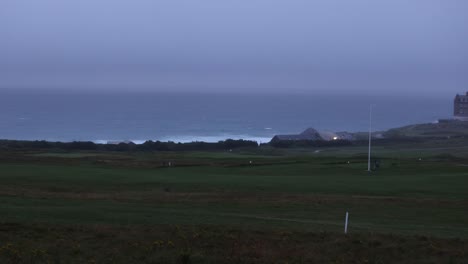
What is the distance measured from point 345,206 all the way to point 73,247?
13.5m

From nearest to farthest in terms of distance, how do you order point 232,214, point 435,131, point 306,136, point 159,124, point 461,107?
point 232,214, point 306,136, point 435,131, point 461,107, point 159,124

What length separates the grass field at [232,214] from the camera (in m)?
11.9

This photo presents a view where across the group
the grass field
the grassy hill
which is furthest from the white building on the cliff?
the grass field

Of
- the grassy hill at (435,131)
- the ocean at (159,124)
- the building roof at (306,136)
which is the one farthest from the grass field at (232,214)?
the ocean at (159,124)

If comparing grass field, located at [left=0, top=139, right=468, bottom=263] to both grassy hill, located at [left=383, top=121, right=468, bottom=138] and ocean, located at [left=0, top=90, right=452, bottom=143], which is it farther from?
ocean, located at [left=0, top=90, right=452, bottom=143]

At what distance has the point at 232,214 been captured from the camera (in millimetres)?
19703

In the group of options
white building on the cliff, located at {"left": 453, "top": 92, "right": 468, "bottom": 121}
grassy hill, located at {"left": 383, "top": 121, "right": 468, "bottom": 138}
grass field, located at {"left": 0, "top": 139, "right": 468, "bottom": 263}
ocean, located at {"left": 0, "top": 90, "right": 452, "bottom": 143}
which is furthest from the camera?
white building on the cliff, located at {"left": 453, "top": 92, "right": 468, "bottom": 121}

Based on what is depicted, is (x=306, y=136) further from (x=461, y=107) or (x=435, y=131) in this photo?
(x=461, y=107)

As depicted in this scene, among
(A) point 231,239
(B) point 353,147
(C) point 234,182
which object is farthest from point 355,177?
(B) point 353,147

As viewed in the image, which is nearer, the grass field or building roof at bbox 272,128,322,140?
the grass field

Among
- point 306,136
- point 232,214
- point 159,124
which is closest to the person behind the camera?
point 232,214

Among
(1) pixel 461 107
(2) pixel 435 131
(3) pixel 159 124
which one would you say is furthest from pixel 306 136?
(1) pixel 461 107

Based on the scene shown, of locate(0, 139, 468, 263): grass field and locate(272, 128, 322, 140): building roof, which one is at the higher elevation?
locate(272, 128, 322, 140): building roof

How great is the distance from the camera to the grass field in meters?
11.9
